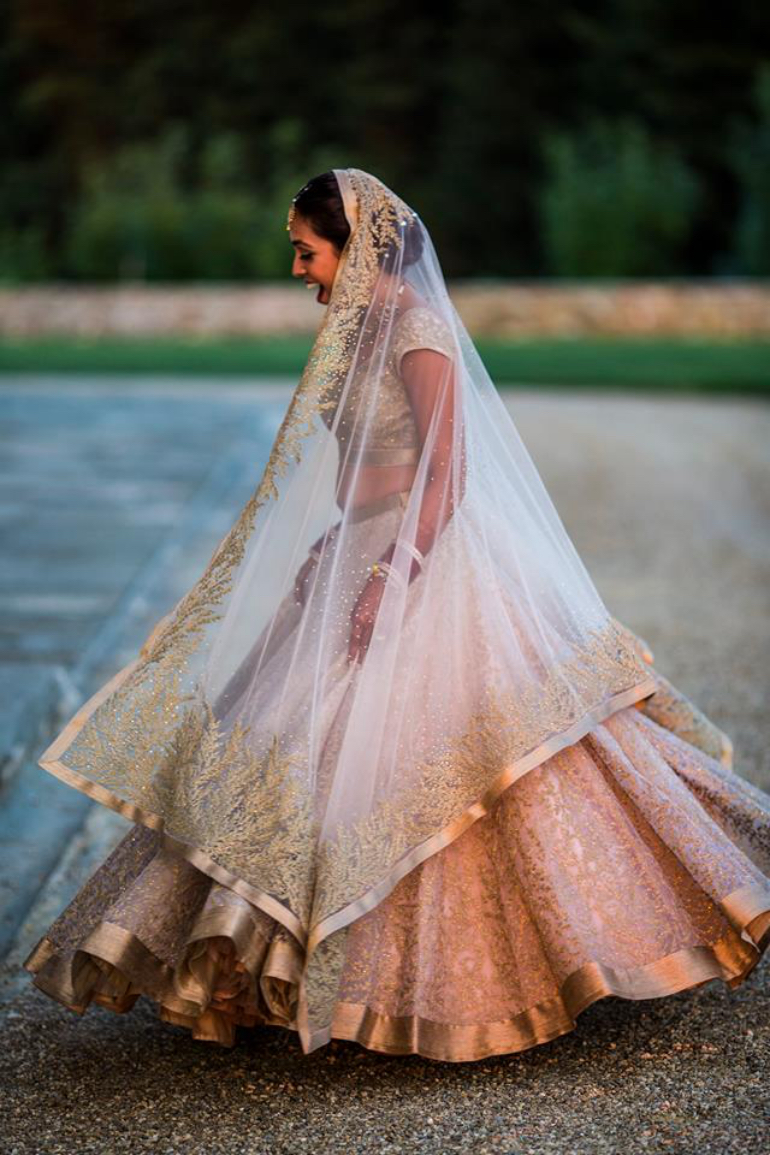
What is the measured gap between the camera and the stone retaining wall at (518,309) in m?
23.5

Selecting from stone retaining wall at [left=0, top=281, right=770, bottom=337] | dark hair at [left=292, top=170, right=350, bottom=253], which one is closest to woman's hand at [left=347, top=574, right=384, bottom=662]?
dark hair at [left=292, top=170, right=350, bottom=253]

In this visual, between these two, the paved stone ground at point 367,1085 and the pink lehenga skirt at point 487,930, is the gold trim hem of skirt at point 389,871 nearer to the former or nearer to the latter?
the pink lehenga skirt at point 487,930

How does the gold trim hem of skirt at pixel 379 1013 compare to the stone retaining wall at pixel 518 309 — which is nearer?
the gold trim hem of skirt at pixel 379 1013

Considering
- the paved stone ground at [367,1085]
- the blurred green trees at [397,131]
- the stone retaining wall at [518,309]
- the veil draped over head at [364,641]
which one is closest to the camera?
the paved stone ground at [367,1085]

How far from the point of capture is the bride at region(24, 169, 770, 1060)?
10.3 ft

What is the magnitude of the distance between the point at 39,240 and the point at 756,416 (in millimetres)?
22934

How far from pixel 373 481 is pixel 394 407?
0.50ft

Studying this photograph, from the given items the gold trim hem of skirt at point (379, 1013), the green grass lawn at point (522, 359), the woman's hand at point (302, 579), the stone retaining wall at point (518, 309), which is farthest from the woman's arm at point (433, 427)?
the stone retaining wall at point (518, 309)

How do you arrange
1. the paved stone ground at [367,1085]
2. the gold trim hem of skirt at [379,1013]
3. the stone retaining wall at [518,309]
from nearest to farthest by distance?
the paved stone ground at [367,1085] < the gold trim hem of skirt at [379,1013] < the stone retaining wall at [518,309]

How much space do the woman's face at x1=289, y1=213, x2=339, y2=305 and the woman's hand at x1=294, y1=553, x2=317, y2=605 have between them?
53 cm

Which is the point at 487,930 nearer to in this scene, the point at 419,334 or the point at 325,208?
the point at 419,334

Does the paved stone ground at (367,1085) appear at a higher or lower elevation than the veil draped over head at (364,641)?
lower

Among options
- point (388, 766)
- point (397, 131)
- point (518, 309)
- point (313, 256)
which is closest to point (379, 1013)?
point (388, 766)

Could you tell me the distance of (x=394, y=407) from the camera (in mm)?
3398
